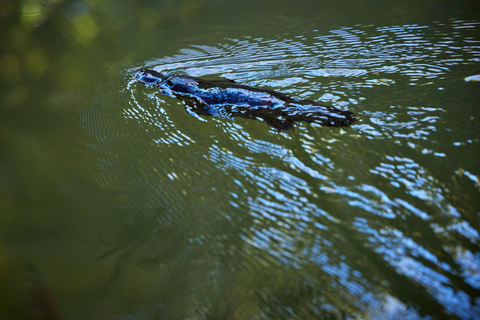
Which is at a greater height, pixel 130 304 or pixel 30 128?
pixel 30 128

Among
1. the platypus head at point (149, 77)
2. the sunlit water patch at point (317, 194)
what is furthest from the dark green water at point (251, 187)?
the platypus head at point (149, 77)

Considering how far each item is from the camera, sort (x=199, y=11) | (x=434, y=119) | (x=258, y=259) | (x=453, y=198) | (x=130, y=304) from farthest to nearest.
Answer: (x=199, y=11) < (x=434, y=119) < (x=453, y=198) < (x=258, y=259) < (x=130, y=304)

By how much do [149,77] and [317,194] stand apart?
1956 millimetres

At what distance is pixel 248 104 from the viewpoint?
9.19 feet

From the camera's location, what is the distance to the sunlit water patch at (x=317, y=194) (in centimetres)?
164

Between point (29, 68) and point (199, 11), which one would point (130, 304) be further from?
point (199, 11)

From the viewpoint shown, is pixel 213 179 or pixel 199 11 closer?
pixel 213 179

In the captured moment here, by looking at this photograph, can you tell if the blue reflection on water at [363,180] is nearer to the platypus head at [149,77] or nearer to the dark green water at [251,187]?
the dark green water at [251,187]

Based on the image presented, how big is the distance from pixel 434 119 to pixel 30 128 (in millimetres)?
2909

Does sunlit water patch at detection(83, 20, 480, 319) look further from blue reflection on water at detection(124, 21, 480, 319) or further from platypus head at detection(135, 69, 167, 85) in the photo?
platypus head at detection(135, 69, 167, 85)

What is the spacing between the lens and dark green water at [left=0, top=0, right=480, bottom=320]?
1.67 m

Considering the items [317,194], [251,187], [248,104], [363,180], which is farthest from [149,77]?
[363,180]

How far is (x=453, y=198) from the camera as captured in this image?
195cm

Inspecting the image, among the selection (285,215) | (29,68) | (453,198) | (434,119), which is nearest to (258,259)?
(285,215)
